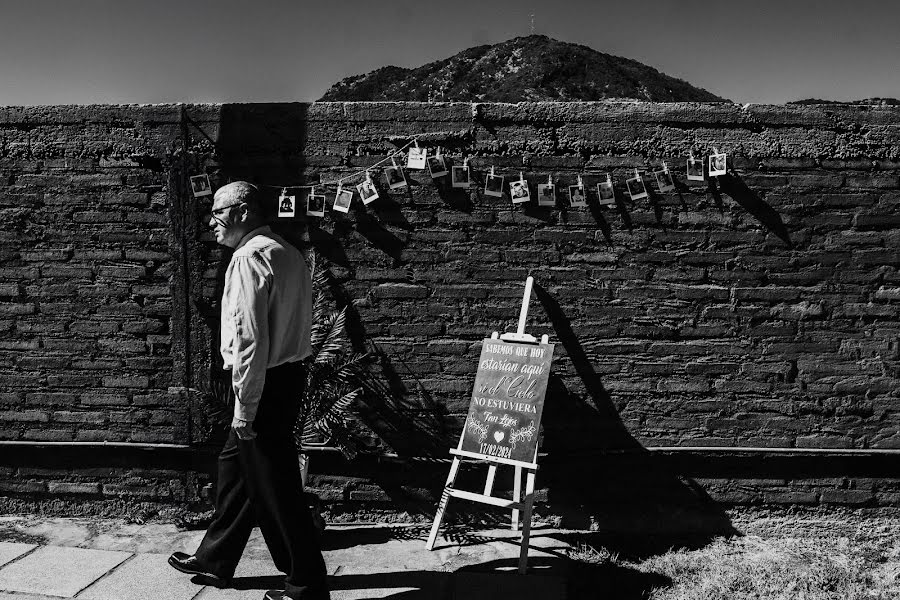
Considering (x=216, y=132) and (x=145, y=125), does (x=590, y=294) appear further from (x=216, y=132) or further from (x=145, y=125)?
(x=145, y=125)

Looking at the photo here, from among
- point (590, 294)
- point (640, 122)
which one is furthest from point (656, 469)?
point (640, 122)

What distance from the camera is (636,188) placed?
5043mm

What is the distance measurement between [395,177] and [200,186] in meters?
1.28

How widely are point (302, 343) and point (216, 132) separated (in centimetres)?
207

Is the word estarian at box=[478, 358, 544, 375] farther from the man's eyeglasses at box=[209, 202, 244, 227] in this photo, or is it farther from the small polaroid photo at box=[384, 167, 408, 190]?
the man's eyeglasses at box=[209, 202, 244, 227]

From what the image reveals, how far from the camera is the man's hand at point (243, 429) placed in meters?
3.46

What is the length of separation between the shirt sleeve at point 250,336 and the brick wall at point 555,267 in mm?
1667

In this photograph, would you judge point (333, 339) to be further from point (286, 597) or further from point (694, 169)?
point (694, 169)

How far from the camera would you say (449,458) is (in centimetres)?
516

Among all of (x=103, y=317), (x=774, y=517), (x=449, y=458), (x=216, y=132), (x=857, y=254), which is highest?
(x=216, y=132)

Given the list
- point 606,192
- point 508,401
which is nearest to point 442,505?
point 508,401

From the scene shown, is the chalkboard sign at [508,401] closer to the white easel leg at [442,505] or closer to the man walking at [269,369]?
the white easel leg at [442,505]

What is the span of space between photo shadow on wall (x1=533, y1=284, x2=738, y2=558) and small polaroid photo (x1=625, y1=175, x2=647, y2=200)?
88 centimetres

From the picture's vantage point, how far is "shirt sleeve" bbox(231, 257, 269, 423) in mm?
3426
